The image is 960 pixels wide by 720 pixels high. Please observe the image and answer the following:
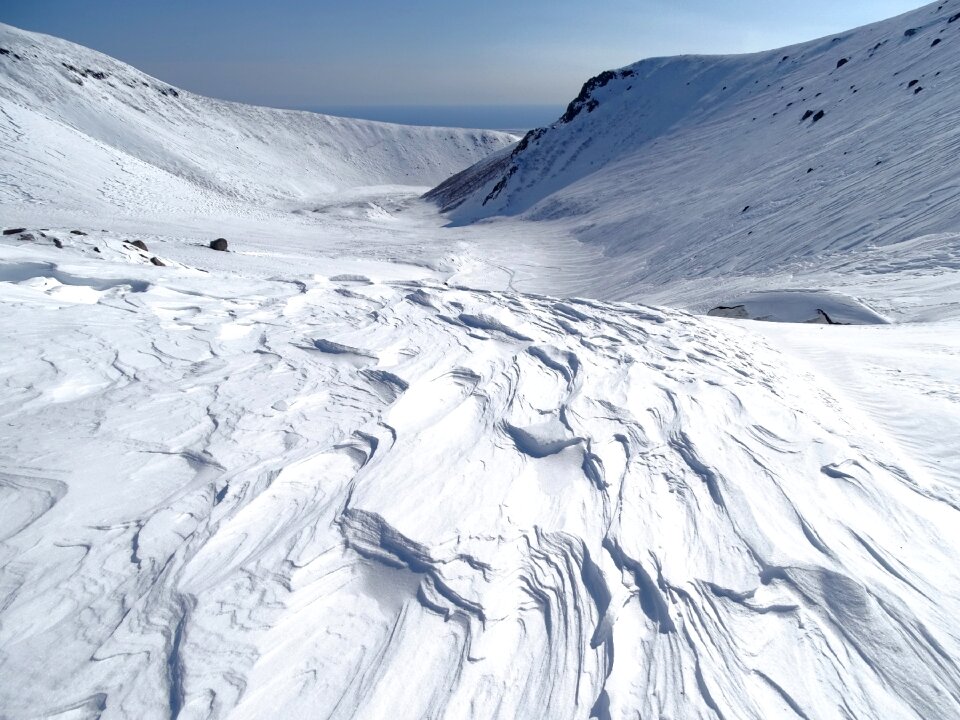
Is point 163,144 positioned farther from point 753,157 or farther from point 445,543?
point 445,543

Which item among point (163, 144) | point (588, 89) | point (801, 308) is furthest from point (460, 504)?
point (163, 144)

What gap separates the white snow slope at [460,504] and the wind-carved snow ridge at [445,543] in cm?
1

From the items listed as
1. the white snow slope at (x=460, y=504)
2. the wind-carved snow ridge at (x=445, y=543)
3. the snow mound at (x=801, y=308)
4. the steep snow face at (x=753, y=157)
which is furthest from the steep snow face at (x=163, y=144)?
the snow mound at (x=801, y=308)

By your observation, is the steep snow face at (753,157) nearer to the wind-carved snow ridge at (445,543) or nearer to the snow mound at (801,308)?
the snow mound at (801,308)

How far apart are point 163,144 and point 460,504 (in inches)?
1581

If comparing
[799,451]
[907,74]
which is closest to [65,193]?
[799,451]

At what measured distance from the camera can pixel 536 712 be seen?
6.15 ft

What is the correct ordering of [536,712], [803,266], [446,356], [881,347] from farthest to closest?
[803,266] → [881,347] → [446,356] → [536,712]

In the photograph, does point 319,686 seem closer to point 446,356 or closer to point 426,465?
point 426,465

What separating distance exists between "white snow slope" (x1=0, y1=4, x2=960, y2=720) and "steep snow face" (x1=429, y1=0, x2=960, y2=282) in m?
4.89

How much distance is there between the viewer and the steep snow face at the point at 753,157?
11094 mm

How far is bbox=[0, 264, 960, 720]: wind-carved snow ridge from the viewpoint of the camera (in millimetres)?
1938

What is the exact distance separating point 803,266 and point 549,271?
26.1 feet

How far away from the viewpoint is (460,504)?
2.83m
